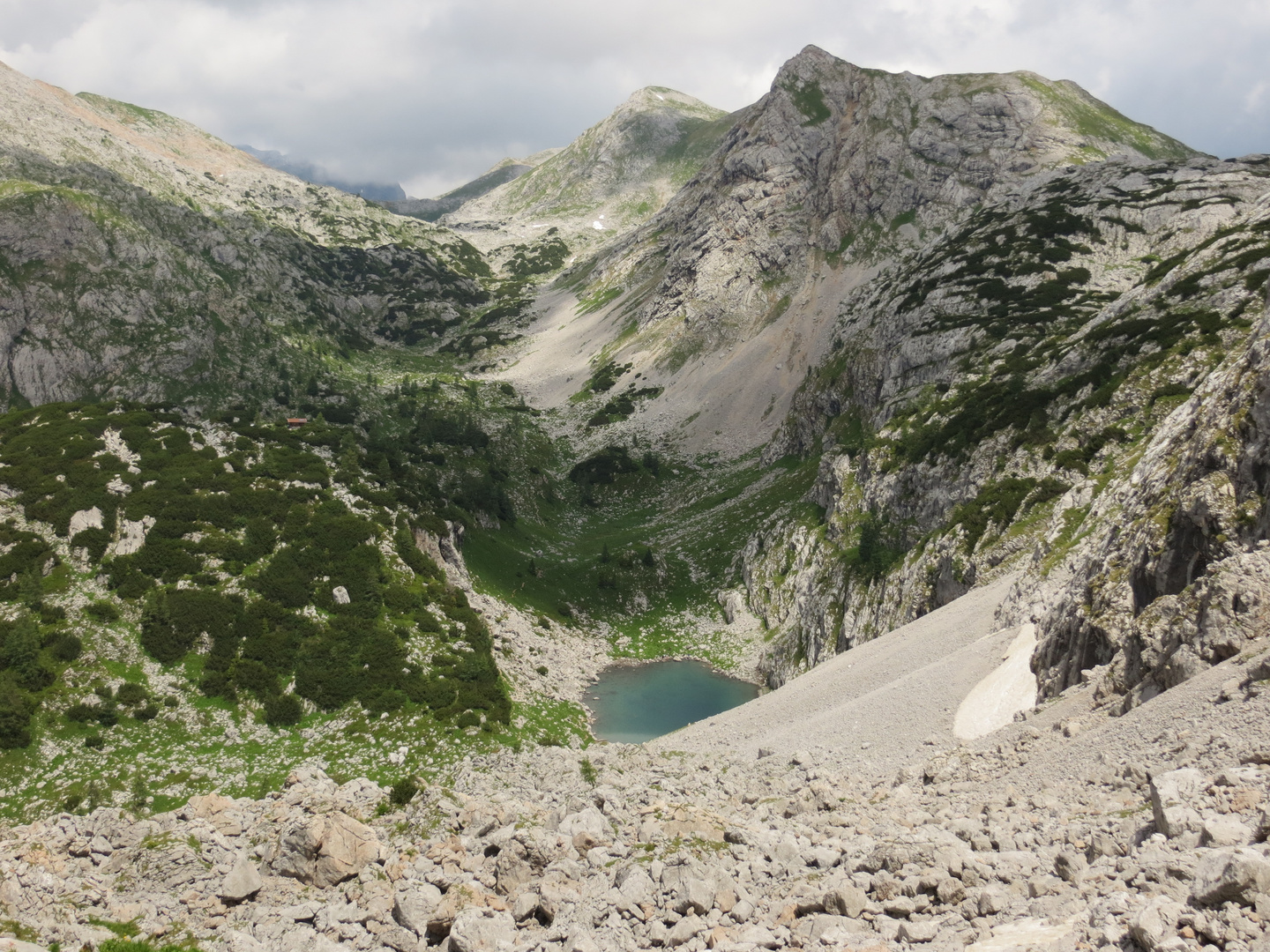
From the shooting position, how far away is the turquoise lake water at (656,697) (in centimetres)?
5806

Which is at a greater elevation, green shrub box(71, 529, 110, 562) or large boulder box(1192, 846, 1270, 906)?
green shrub box(71, 529, 110, 562)

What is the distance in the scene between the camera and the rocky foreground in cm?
1162

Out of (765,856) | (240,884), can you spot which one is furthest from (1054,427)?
(240,884)

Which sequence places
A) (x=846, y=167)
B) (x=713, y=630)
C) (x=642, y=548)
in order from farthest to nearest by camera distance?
(x=846, y=167) → (x=642, y=548) → (x=713, y=630)

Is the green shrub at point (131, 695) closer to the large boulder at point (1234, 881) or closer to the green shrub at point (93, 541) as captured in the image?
the green shrub at point (93, 541)

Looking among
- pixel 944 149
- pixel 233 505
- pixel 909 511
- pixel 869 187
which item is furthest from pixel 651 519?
pixel 944 149

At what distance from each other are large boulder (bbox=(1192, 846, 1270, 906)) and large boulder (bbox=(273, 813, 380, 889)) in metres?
22.5

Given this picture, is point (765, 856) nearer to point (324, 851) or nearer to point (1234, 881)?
point (1234, 881)

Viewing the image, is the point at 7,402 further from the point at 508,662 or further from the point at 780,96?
the point at 780,96

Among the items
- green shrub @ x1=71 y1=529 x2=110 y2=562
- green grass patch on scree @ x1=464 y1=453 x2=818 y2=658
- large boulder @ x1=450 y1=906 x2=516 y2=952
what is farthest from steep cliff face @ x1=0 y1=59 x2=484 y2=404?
large boulder @ x1=450 y1=906 x2=516 y2=952

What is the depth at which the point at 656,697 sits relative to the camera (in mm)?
65562

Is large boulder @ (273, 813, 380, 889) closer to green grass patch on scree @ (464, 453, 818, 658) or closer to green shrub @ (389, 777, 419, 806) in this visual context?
green shrub @ (389, 777, 419, 806)

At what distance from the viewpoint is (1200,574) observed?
2214 cm

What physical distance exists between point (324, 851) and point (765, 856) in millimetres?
14330
